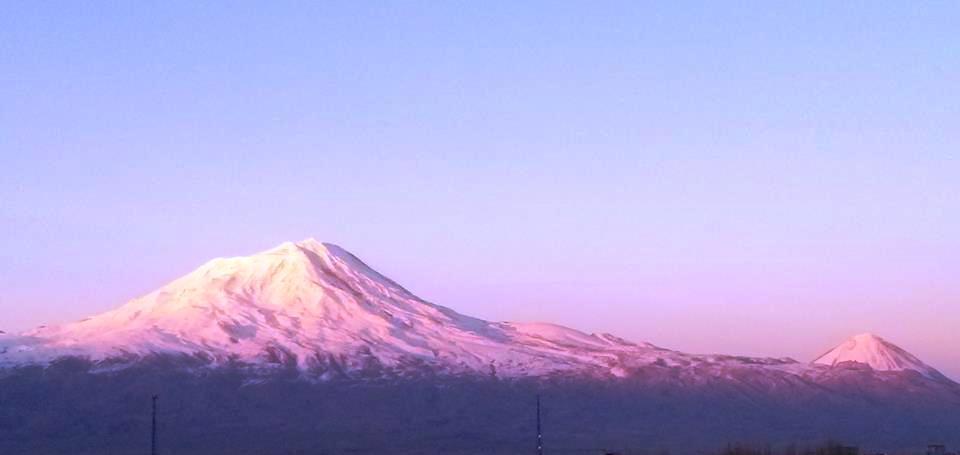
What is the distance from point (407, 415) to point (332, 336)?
1041 inches

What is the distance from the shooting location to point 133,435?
134m

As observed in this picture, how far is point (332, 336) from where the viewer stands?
16575 cm

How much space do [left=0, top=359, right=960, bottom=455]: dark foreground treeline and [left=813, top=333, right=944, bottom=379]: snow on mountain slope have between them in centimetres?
2464

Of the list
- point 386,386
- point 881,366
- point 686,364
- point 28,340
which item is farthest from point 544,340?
point 28,340

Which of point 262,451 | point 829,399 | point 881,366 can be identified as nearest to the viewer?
point 262,451

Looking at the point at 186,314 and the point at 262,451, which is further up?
the point at 186,314

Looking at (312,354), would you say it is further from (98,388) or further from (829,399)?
(829,399)

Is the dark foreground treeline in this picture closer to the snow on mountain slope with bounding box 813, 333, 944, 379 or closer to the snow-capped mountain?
the snow-capped mountain

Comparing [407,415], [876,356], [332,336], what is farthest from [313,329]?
[876,356]

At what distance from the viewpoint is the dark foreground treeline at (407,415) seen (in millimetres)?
127125

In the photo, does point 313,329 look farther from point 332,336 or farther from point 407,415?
point 407,415

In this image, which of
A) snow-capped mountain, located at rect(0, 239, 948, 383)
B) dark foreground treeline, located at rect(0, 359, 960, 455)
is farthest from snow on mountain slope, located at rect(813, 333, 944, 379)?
dark foreground treeline, located at rect(0, 359, 960, 455)

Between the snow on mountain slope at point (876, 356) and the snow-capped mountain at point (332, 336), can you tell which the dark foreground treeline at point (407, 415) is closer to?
the snow-capped mountain at point (332, 336)

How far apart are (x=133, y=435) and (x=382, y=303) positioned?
1920 inches
